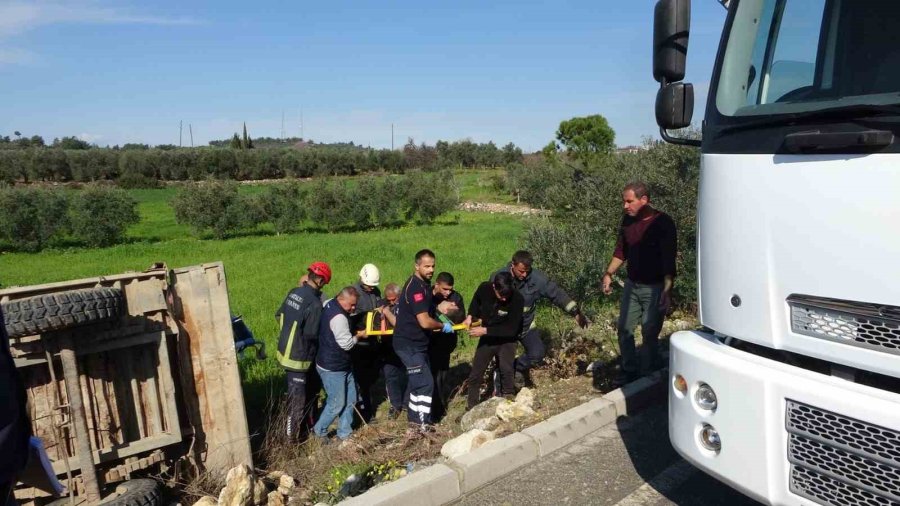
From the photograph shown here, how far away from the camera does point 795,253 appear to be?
287 cm

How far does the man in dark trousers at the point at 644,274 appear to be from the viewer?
224 inches

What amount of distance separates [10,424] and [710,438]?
114 inches

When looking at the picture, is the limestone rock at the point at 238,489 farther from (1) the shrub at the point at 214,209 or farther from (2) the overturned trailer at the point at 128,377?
(1) the shrub at the point at 214,209

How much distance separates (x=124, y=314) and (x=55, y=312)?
2.16ft

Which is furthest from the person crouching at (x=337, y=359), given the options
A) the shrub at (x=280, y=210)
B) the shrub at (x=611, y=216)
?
the shrub at (x=280, y=210)

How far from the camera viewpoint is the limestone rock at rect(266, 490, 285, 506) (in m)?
4.59

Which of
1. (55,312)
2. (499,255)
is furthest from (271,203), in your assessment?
(55,312)

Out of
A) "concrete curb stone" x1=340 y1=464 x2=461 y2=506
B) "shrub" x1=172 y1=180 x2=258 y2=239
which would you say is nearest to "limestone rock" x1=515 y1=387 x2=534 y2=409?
"concrete curb stone" x1=340 y1=464 x2=461 y2=506

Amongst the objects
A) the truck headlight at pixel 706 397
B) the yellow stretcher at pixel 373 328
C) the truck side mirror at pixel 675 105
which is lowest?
the yellow stretcher at pixel 373 328

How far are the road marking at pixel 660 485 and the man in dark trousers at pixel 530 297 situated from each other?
7.41ft

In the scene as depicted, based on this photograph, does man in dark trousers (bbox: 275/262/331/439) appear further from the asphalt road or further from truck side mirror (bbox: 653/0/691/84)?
truck side mirror (bbox: 653/0/691/84)

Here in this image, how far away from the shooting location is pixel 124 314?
455cm

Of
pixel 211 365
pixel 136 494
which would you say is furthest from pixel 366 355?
pixel 136 494

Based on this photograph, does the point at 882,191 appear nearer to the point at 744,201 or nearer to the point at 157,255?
the point at 744,201
